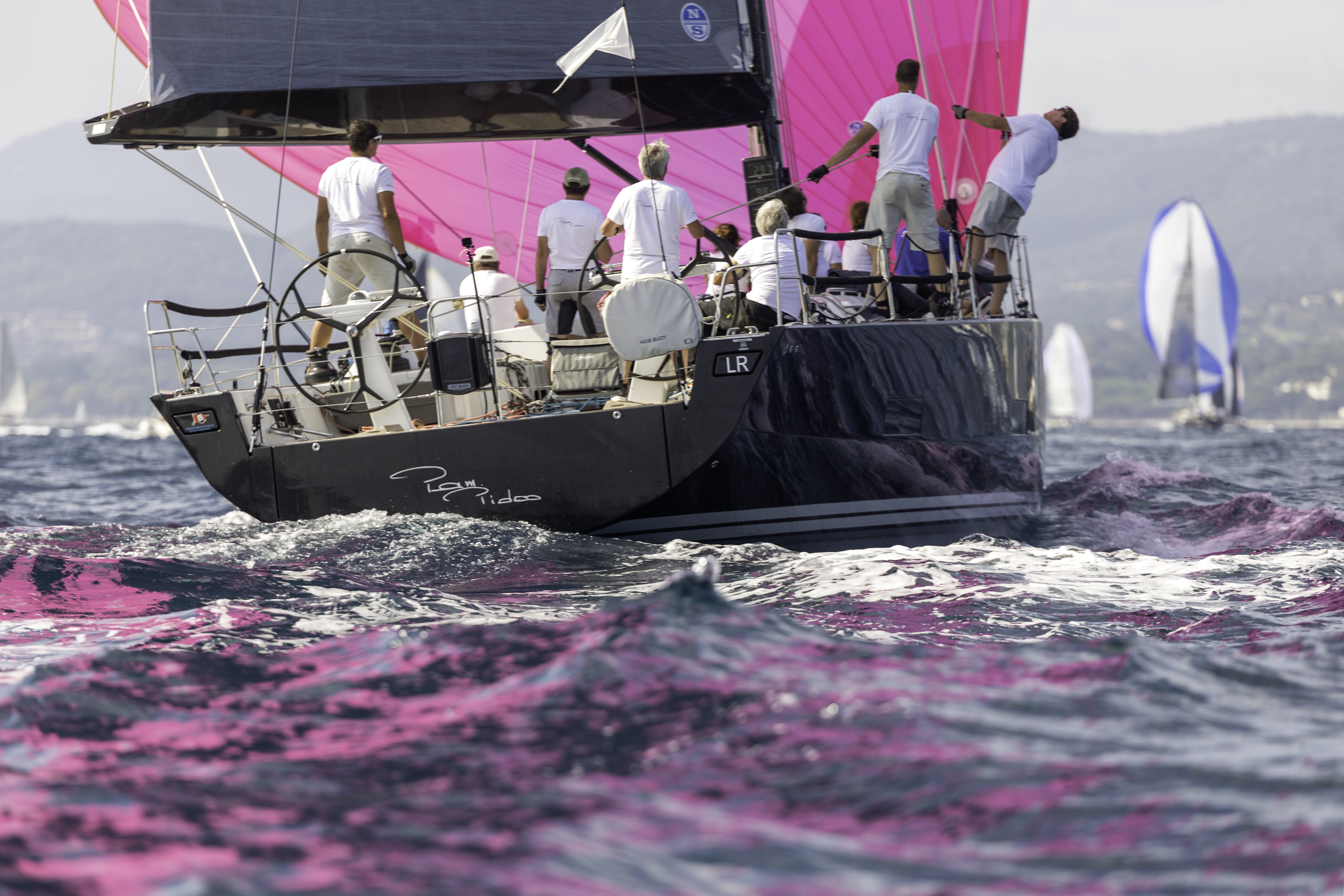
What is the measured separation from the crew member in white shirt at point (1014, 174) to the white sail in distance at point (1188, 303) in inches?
1308

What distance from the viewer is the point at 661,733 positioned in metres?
2.21

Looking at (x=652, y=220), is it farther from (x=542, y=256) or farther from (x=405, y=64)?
(x=405, y=64)

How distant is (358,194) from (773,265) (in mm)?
A: 2020

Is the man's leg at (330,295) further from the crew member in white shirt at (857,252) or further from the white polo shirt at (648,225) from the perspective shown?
the crew member in white shirt at (857,252)

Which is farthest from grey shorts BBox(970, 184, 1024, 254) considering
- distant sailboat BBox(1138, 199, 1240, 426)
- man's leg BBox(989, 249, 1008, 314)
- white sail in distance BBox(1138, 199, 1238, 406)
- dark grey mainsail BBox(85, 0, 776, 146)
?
white sail in distance BBox(1138, 199, 1238, 406)

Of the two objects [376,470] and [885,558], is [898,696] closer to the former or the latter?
[885,558]

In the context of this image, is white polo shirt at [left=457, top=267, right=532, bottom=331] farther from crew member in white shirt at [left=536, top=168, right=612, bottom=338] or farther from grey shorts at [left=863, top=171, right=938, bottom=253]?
grey shorts at [left=863, top=171, right=938, bottom=253]

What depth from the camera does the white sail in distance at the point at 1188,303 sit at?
38.2 m

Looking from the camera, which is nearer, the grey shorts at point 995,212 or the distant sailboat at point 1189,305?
the grey shorts at point 995,212

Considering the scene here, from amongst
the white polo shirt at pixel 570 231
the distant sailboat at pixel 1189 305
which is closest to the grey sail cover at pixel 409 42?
the white polo shirt at pixel 570 231

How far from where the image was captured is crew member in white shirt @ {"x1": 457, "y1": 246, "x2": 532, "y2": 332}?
22.5 ft

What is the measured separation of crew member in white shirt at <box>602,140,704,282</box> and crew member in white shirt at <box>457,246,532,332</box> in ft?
3.71

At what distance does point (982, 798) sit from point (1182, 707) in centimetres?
76

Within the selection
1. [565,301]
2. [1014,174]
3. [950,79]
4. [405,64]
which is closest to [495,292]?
[565,301]
